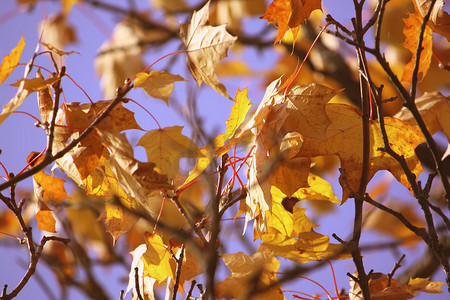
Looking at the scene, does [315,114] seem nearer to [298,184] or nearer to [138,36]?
[298,184]

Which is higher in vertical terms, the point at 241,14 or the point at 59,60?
the point at 241,14

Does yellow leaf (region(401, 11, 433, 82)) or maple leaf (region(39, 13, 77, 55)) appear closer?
yellow leaf (region(401, 11, 433, 82))

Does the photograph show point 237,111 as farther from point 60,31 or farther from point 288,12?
point 60,31

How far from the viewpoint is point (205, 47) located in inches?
31.2

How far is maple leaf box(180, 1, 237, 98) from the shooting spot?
2.54ft

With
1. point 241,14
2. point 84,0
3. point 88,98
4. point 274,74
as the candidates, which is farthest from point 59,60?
point 274,74

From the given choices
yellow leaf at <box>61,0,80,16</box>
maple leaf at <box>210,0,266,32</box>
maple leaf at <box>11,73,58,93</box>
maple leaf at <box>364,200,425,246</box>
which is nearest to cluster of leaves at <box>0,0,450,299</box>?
maple leaf at <box>11,73,58,93</box>

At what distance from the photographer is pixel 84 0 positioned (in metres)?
2.11

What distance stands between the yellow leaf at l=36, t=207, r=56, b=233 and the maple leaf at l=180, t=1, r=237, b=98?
0.39m

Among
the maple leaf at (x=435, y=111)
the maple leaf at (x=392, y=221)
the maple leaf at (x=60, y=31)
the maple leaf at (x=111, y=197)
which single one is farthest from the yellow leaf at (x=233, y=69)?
the maple leaf at (x=111, y=197)

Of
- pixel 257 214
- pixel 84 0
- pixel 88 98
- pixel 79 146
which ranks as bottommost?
pixel 257 214

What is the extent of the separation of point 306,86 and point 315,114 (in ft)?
0.19

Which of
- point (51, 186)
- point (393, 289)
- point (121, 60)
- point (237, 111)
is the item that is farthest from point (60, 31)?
point (393, 289)

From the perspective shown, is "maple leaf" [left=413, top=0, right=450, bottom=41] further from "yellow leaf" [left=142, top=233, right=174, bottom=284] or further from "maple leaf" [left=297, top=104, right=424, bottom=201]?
"yellow leaf" [left=142, top=233, right=174, bottom=284]
